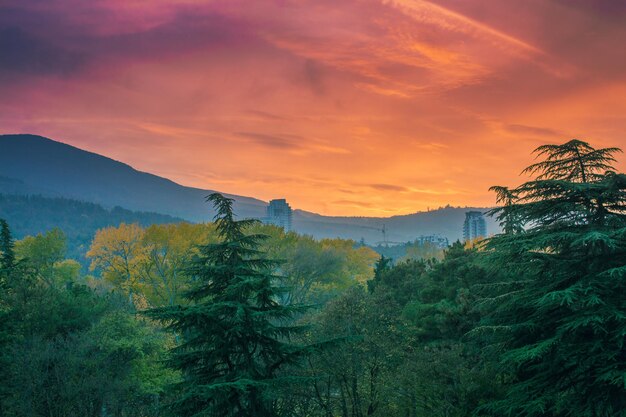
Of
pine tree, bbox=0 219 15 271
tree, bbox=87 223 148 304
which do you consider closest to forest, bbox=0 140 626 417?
pine tree, bbox=0 219 15 271

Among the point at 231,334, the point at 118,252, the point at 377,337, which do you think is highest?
the point at 118,252

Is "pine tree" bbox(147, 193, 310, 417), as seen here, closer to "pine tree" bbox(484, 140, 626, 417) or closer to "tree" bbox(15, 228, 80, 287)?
"pine tree" bbox(484, 140, 626, 417)

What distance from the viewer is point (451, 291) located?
28531 mm

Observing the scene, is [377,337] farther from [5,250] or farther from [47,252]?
[47,252]

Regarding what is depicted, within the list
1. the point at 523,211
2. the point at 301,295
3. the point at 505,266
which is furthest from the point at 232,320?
the point at 301,295

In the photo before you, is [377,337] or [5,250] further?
[5,250]

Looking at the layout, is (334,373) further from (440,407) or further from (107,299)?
(107,299)

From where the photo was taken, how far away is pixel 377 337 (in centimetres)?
2089

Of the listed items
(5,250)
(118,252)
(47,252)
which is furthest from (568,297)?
(47,252)

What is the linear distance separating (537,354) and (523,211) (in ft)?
16.7

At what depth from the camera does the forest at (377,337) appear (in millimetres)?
13359

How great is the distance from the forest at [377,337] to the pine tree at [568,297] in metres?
A: 0.05

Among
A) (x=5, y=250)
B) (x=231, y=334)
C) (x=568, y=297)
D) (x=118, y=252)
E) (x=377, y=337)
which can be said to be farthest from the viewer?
(x=118, y=252)

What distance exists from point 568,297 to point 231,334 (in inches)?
361
